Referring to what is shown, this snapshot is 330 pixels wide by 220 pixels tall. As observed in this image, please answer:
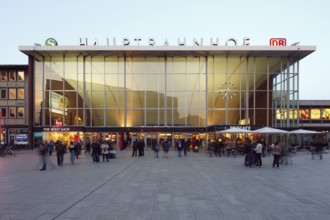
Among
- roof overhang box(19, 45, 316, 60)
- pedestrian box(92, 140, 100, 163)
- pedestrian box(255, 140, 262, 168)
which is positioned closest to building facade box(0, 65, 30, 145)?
roof overhang box(19, 45, 316, 60)

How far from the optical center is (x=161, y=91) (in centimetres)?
4438

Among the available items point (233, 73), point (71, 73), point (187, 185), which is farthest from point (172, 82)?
point (187, 185)

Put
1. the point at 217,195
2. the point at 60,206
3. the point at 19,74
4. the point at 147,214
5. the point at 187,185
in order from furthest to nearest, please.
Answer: the point at 19,74 → the point at 187,185 → the point at 217,195 → the point at 60,206 → the point at 147,214

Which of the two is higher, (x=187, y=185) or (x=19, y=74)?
(x=19, y=74)

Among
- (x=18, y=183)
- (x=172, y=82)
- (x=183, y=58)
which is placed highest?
(x=183, y=58)

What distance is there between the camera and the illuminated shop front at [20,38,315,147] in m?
43.7

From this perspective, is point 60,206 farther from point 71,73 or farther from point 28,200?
point 71,73

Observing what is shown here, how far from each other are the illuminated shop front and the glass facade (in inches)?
4.9

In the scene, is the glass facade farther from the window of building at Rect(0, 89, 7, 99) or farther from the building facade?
the window of building at Rect(0, 89, 7, 99)

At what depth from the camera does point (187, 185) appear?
44.4ft

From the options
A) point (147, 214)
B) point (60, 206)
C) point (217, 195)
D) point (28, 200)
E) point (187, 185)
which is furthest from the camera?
point (187, 185)

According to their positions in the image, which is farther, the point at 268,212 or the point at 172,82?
the point at 172,82

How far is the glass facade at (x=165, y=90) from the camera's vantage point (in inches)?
1720

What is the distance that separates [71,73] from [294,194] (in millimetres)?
37378
